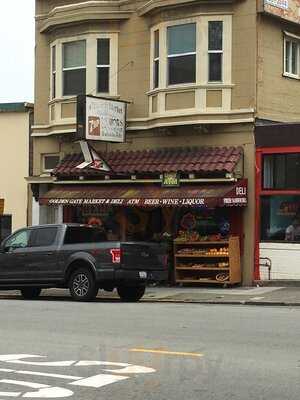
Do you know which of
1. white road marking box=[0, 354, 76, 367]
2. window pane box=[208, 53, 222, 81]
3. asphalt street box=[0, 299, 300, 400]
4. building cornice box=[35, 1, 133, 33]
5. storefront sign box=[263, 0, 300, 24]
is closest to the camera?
asphalt street box=[0, 299, 300, 400]

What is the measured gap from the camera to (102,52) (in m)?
22.2

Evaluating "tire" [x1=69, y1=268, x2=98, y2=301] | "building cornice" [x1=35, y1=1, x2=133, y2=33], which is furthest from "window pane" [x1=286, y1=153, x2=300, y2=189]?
"building cornice" [x1=35, y1=1, x2=133, y2=33]

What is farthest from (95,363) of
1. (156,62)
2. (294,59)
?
(294,59)

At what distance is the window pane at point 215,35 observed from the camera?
2002 centimetres

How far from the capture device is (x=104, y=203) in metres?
20.6

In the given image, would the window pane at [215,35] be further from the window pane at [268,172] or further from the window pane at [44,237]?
the window pane at [44,237]

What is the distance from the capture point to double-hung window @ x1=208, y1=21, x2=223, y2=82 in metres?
20.0

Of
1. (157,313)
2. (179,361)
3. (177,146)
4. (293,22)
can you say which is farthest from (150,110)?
(179,361)

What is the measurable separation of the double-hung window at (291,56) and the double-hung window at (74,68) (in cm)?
617

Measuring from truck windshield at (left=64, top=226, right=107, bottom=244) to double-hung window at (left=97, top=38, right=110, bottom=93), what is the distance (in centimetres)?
584

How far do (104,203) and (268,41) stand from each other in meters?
6.47

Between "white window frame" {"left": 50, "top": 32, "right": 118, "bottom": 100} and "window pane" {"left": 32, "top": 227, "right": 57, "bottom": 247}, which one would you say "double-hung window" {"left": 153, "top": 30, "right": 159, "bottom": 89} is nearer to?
"white window frame" {"left": 50, "top": 32, "right": 118, "bottom": 100}

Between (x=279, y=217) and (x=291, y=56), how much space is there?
502 centimetres

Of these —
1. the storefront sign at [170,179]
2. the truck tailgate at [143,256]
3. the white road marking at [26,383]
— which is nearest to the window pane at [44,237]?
the truck tailgate at [143,256]
